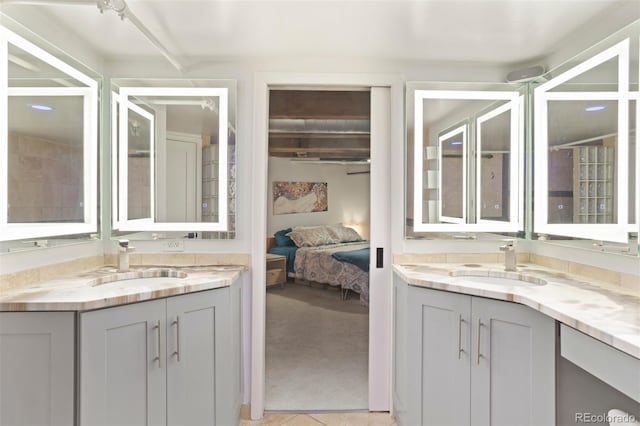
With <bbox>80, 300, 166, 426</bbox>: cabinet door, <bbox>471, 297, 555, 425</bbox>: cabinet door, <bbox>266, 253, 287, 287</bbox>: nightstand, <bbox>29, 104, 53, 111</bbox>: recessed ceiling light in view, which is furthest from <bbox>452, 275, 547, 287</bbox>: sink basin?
<bbox>266, 253, 287, 287</bbox>: nightstand

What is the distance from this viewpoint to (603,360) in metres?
1.23

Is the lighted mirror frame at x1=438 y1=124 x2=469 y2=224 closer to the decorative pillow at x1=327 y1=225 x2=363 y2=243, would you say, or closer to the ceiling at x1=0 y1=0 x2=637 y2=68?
the ceiling at x1=0 y1=0 x2=637 y2=68

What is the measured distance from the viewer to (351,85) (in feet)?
8.09

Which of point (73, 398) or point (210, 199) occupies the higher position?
point (210, 199)

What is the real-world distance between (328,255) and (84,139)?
12.9 feet

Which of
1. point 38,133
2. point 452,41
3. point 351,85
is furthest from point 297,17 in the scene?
point 38,133

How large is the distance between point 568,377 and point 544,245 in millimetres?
1087

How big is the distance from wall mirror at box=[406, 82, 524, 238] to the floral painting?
4.64 m

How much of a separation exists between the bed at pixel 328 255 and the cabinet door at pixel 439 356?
2.94 metres

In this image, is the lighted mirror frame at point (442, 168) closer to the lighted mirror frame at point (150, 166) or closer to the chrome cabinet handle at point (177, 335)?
the chrome cabinet handle at point (177, 335)

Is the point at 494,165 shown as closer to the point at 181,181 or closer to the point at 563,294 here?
the point at 563,294

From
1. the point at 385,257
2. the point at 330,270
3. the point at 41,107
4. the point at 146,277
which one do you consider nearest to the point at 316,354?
the point at 385,257

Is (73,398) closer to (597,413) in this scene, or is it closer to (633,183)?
(597,413)

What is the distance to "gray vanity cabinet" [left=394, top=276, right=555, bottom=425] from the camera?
162 centimetres
